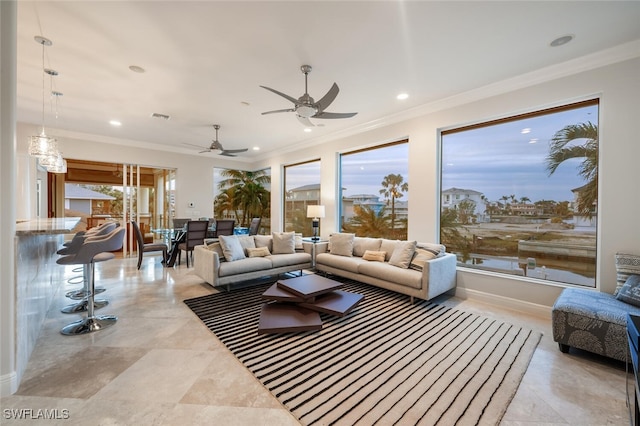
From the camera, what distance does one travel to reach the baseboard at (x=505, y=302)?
3.29 m

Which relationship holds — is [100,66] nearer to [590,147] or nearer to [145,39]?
[145,39]

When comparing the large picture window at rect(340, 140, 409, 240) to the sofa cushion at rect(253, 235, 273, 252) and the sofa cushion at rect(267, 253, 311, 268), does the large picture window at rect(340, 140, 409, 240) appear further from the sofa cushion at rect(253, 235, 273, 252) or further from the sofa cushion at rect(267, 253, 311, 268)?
the sofa cushion at rect(253, 235, 273, 252)

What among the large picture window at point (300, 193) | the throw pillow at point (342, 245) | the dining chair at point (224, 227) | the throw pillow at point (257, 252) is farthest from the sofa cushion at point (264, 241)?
the large picture window at point (300, 193)

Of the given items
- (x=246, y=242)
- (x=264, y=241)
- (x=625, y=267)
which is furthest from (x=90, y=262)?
(x=625, y=267)

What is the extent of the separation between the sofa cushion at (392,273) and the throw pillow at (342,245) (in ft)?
2.25

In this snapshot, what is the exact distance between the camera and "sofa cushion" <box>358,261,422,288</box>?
11.8ft

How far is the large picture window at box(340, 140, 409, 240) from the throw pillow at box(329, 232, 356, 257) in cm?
83

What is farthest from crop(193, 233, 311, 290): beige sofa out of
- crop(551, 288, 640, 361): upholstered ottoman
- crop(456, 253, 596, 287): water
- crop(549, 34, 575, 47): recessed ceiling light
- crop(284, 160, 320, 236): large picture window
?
crop(549, 34, 575, 47): recessed ceiling light

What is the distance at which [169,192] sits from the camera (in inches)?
304

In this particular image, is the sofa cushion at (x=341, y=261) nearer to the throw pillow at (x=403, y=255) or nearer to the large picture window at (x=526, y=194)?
the throw pillow at (x=403, y=255)

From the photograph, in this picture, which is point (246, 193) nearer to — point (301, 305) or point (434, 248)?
point (301, 305)

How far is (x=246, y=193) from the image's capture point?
28.5ft

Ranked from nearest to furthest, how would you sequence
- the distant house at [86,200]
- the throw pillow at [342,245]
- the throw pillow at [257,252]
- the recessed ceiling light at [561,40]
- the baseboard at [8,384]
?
1. the baseboard at [8,384]
2. the recessed ceiling light at [561,40]
3. the throw pillow at [257,252]
4. the throw pillow at [342,245]
5. the distant house at [86,200]

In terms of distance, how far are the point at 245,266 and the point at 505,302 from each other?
12.5ft
